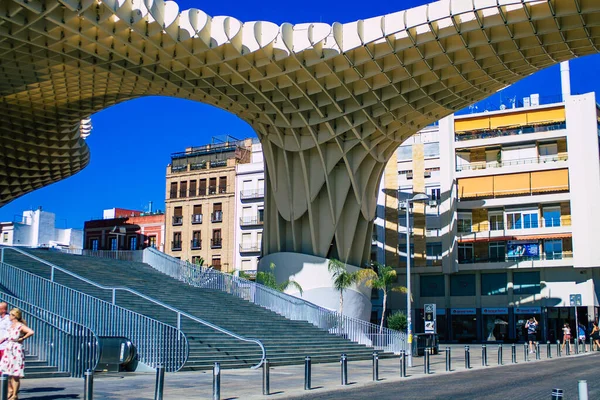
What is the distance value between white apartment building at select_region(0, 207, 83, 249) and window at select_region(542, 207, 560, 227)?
55033 mm

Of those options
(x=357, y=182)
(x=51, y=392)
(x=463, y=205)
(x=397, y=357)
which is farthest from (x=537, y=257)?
(x=51, y=392)

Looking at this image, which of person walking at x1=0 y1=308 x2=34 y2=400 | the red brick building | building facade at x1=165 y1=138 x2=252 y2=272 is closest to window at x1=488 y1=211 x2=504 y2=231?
building facade at x1=165 y1=138 x2=252 y2=272

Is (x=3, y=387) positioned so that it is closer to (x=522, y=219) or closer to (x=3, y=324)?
(x=3, y=324)

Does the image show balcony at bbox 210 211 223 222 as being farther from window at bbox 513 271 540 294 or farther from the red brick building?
window at bbox 513 271 540 294

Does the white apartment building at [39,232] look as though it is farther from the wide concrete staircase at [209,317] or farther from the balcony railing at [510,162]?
the wide concrete staircase at [209,317]

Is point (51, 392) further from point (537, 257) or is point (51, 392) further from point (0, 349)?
point (537, 257)

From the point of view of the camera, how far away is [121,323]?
920 inches

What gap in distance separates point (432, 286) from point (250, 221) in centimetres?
1884

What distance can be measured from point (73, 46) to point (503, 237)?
1616 inches

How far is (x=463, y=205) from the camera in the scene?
65938 millimetres

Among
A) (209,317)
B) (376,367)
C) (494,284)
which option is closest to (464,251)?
(494,284)

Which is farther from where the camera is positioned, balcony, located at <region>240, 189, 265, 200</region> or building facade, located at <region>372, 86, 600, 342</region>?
balcony, located at <region>240, 189, 265, 200</region>

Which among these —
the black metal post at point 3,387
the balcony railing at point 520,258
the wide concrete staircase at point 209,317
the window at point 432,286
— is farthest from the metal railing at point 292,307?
the window at point 432,286

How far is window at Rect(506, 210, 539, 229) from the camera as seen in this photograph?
63.1m
